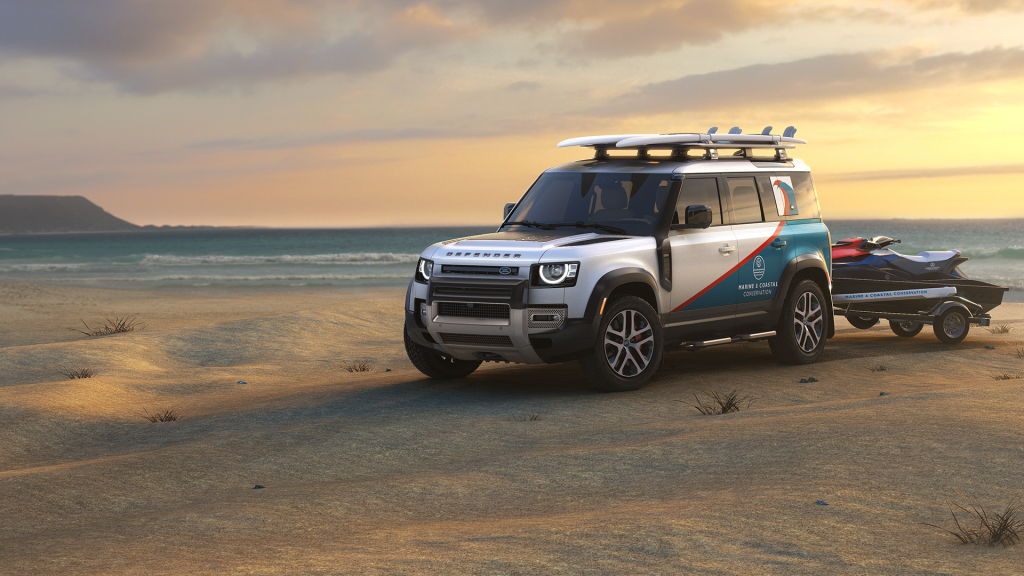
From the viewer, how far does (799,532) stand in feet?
15.4

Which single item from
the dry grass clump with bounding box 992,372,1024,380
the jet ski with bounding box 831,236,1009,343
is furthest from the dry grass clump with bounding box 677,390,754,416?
the jet ski with bounding box 831,236,1009,343

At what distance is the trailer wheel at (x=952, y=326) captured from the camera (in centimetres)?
1269

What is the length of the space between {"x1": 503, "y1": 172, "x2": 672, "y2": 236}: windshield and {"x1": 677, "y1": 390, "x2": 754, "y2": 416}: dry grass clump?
1.86 meters

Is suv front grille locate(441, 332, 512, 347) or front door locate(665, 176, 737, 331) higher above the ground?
front door locate(665, 176, 737, 331)

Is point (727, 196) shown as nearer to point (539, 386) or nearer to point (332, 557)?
point (539, 386)

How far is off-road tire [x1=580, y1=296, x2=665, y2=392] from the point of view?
9070 mm

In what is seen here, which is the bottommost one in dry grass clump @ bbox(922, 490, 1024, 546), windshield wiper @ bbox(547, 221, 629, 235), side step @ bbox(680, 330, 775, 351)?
dry grass clump @ bbox(922, 490, 1024, 546)

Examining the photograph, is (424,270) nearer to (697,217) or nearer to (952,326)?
(697,217)

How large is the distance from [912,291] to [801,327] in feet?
7.63

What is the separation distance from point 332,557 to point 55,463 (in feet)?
14.6

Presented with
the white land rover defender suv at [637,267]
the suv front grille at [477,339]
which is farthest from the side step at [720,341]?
the suv front grille at [477,339]

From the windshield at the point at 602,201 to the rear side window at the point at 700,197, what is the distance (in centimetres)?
22

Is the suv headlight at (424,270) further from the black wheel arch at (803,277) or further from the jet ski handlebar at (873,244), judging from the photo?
the jet ski handlebar at (873,244)

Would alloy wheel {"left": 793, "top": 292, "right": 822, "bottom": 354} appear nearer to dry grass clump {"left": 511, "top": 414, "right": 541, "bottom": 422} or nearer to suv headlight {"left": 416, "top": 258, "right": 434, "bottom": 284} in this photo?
dry grass clump {"left": 511, "top": 414, "right": 541, "bottom": 422}
